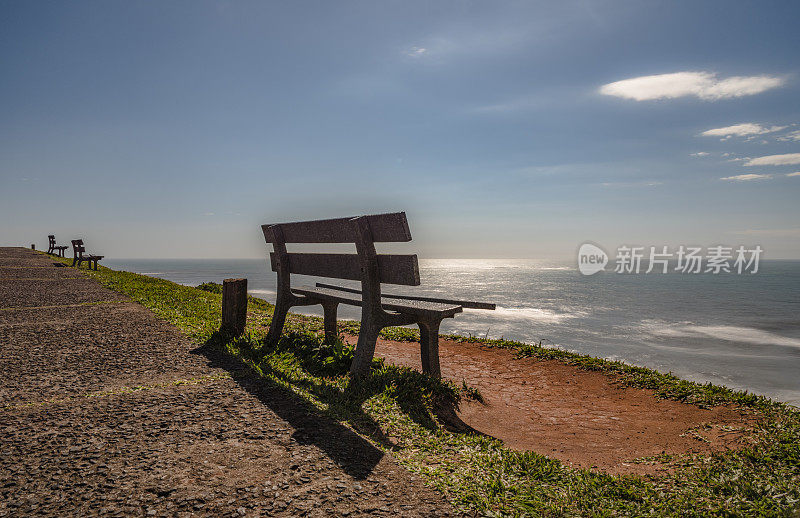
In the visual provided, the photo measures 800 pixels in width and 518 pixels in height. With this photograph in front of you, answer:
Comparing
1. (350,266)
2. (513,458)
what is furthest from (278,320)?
(513,458)

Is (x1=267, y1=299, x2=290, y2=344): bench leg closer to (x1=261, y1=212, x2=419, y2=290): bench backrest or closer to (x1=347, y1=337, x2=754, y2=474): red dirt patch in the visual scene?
(x1=261, y1=212, x2=419, y2=290): bench backrest

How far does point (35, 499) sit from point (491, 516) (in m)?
2.39

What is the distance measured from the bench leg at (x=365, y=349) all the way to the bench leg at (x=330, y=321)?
1.70 meters

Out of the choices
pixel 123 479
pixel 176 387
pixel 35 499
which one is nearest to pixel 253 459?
pixel 123 479

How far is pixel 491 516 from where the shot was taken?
7.29ft

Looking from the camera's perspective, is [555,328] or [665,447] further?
[555,328]

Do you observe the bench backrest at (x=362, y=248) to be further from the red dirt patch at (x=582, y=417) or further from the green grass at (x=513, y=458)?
the red dirt patch at (x=582, y=417)

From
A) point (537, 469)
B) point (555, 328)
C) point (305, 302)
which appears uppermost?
point (305, 302)

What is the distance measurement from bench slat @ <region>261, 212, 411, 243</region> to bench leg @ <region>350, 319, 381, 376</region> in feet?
3.00

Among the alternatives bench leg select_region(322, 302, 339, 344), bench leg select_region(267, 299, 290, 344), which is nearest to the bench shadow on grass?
bench leg select_region(267, 299, 290, 344)

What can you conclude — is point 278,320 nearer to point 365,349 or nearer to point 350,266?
point 350,266

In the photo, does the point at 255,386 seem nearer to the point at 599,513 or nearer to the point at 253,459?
the point at 253,459

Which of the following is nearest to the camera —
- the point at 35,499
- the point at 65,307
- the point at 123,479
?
the point at 35,499

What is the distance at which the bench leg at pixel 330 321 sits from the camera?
6.10 metres
